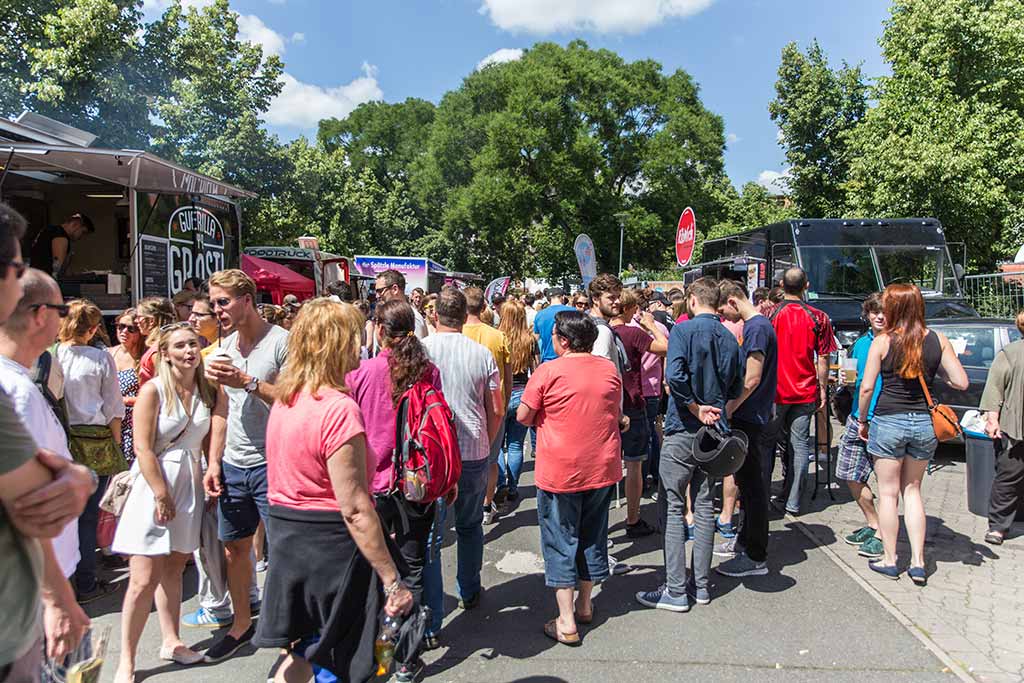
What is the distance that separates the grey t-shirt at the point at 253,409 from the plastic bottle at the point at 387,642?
144 centimetres

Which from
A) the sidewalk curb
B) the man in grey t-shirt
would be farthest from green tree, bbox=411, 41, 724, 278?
the man in grey t-shirt

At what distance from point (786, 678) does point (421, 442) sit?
2148 mm

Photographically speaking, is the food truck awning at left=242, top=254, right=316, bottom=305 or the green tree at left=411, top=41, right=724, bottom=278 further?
the green tree at left=411, top=41, right=724, bottom=278

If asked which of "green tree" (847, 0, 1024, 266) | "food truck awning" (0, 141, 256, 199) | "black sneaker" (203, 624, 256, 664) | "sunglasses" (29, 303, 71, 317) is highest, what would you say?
"green tree" (847, 0, 1024, 266)

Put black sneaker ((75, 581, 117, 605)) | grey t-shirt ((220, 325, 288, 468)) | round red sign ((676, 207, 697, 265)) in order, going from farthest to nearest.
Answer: round red sign ((676, 207, 697, 265))
black sneaker ((75, 581, 117, 605))
grey t-shirt ((220, 325, 288, 468))

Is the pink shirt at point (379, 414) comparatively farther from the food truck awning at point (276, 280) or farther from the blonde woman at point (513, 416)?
the food truck awning at point (276, 280)

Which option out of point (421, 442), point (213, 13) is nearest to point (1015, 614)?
point (421, 442)

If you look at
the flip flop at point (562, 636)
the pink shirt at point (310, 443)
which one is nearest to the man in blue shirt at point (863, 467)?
the flip flop at point (562, 636)

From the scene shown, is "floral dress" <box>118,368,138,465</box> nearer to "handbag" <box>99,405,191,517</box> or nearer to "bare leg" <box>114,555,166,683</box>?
"handbag" <box>99,405,191,517</box>

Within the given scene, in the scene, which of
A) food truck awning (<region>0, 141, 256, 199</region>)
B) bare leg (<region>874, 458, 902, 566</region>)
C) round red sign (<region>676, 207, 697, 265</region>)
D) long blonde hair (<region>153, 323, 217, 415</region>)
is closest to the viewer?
long blonde hair (<region>153, 323, 217, 415</region>)

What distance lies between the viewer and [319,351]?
9.26 ft

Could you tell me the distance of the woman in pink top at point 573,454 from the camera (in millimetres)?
4070

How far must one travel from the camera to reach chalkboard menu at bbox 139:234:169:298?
8.37 meters

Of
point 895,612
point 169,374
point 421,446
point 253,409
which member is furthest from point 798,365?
point 169,374
